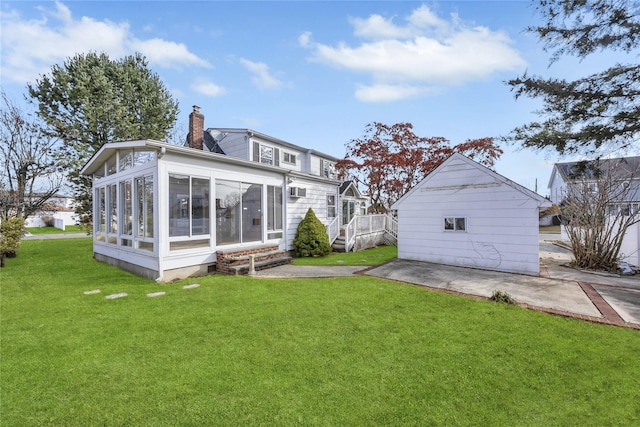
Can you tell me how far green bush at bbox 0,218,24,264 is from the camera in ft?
35.2

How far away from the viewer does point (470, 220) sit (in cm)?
934

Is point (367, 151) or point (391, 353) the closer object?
point (391, 353)

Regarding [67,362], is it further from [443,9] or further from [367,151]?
[367,151]

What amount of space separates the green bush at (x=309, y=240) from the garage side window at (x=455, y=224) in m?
4.94

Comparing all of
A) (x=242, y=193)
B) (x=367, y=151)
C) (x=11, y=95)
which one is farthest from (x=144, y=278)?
(x=11, y=95)

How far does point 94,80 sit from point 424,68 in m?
21.9

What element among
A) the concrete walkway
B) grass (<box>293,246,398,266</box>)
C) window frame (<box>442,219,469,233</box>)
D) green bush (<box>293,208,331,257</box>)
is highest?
window frame (<box>442,219,469,233</box>)

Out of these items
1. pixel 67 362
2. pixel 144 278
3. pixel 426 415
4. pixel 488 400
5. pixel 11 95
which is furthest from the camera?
pixel 11 95

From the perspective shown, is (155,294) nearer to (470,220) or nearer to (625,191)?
(470,220)

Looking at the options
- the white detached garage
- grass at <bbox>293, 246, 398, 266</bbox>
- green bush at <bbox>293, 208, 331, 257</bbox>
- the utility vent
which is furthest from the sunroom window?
the white detached garage

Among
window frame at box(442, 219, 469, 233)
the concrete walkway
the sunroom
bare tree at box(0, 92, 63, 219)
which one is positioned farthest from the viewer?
bare tree at box(0, 92, 63, 219)

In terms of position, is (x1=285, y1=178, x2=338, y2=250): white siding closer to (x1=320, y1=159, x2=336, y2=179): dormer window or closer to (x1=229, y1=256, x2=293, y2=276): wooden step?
(x1=229, y1=256, x2=293, y2=276): wooden step

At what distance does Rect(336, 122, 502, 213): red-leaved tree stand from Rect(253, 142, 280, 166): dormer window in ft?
14.6

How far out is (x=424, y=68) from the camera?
1127cm
